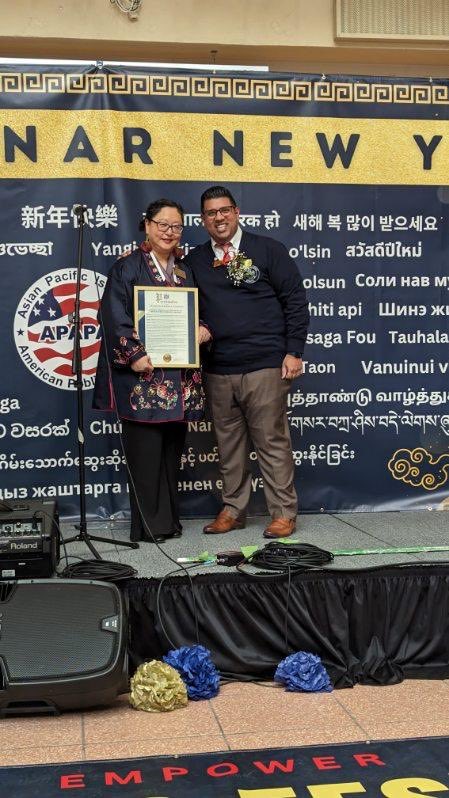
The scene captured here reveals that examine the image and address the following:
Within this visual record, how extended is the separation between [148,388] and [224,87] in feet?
5.07

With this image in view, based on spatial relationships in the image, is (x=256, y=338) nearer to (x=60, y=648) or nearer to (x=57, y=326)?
(x=57, y=326)

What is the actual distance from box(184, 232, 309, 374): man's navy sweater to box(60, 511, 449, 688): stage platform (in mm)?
1010

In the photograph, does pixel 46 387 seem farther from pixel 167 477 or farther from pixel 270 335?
pixel 270 335

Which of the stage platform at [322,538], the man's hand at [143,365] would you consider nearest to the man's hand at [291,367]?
the man's hand at [143,365]

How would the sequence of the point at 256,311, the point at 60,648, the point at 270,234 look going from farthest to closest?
the point at 270,234 < the point at 256,311 < the point at 60,648

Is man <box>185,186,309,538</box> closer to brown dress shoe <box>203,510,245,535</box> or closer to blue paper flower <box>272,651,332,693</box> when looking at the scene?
brown dress shoe <box>203,510,245,535</box>

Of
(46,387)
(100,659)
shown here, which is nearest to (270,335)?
(46,387)

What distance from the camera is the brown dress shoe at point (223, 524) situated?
4.39 meters

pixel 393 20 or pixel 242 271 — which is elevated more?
pixel 393 20

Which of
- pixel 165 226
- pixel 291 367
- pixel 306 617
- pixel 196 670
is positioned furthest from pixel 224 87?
pixel 196 670

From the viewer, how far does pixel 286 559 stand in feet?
12.1

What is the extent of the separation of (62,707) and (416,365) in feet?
8.43

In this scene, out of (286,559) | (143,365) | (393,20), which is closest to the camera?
(286,559)

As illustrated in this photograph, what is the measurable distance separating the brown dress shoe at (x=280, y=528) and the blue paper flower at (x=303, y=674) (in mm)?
852
